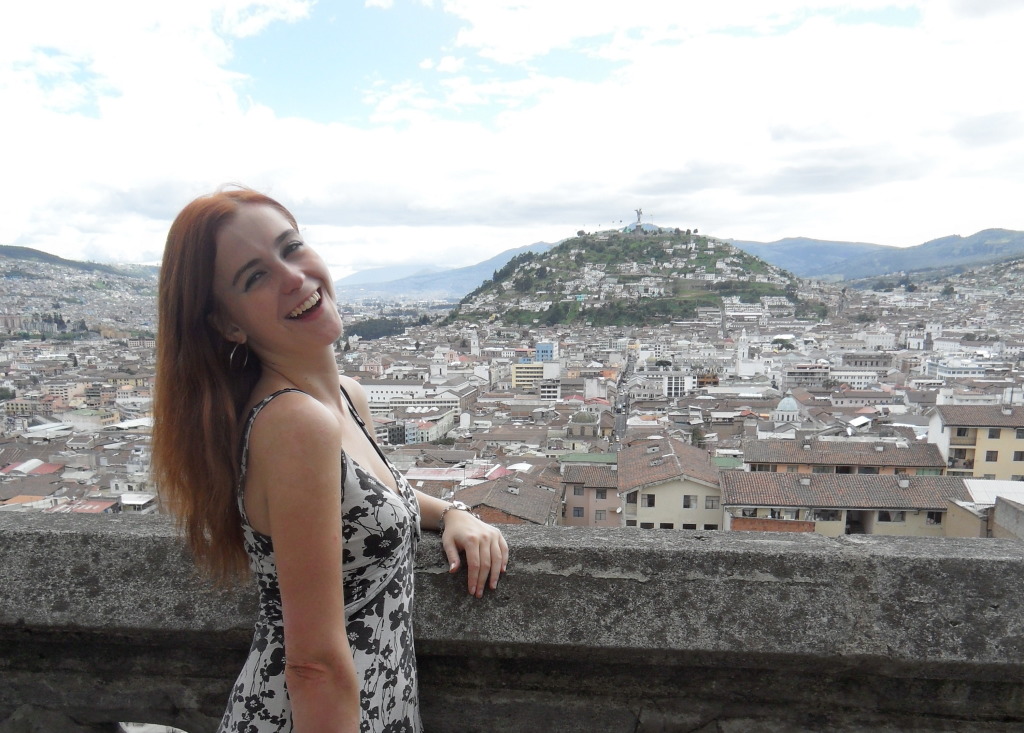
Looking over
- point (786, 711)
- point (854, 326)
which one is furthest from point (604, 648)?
point (854, 326)

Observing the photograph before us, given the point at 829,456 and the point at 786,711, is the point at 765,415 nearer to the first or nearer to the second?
the point at 829,456

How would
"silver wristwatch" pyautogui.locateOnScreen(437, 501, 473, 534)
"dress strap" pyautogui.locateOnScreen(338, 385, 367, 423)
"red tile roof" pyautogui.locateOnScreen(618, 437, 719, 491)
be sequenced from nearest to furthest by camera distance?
"dress strap" pyautogui.locateOnScreen(338, 385, 367, 423) < "silver wristwatch" pyautogui.locateOnScreen(437, 501, 473, 534) < "red tile roof" pyautogui.locateOnScreen(618, 437, 719, 491)

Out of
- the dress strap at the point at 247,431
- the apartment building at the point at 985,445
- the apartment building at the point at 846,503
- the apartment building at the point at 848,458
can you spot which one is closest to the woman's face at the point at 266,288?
the dress strap at the point at 247,431

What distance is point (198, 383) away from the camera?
1072 mm

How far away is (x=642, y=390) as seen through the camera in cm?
5044

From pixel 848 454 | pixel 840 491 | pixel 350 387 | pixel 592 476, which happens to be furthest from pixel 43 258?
pixel 350 387

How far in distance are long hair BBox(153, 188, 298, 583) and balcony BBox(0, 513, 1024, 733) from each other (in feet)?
1.50

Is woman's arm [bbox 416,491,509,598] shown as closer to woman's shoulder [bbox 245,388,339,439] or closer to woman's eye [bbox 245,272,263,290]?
woman's shoulder [bbox 245,388,339,439]

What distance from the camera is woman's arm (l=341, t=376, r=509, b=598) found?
1.38 metres

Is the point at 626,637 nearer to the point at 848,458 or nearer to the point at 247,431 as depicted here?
the point at 247,431

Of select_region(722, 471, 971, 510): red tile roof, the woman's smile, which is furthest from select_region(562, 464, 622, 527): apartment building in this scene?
the woman's smile

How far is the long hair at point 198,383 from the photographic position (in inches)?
41.2

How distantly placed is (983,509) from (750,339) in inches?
2555

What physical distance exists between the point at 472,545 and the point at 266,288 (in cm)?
63
